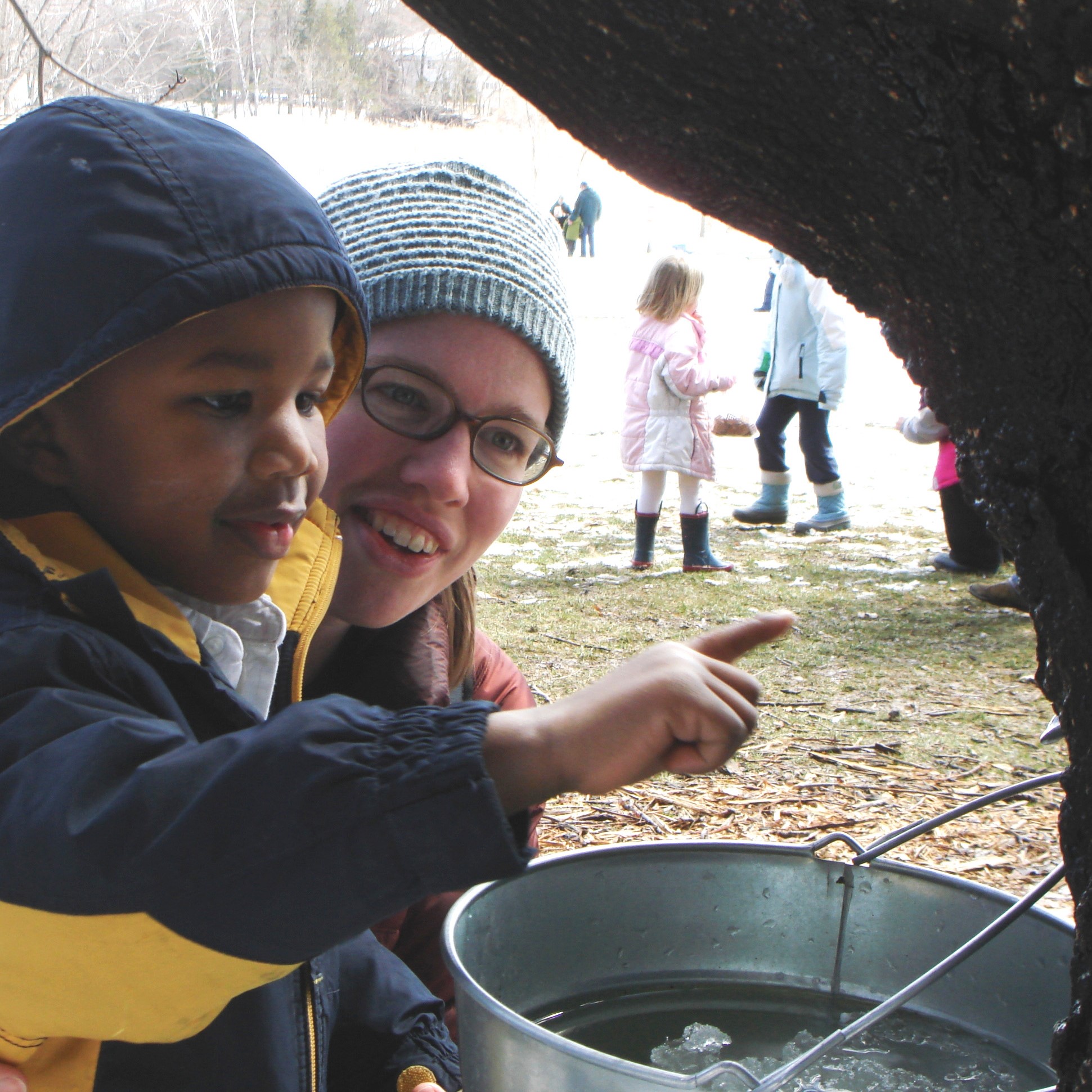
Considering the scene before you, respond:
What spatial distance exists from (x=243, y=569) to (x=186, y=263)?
324mm

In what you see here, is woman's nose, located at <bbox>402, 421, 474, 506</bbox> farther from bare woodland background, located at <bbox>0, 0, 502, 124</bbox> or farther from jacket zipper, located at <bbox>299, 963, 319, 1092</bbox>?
bare woodland background, located at <bbox>0, 0, 502, 124</bbox>

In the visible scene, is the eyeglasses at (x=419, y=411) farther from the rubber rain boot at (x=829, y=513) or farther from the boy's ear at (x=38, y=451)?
the rubber rain boot at (x=829, y=513)

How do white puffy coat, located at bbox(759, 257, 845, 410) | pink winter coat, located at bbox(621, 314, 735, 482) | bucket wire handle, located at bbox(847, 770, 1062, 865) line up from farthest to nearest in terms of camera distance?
white puffy coat, located at bbox(759, 257, 845, 410) < pink winter coat, located at bbox(621, 314, 735, 482) < bucket wire handle, located at bbox(847, 770, 1062, 865)

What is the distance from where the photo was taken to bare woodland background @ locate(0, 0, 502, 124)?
14688 millimetres

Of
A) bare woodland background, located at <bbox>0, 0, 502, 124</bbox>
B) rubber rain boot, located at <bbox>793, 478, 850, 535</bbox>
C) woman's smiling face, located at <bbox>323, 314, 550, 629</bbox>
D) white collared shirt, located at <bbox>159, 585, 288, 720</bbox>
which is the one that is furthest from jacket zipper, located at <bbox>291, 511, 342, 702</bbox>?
bare woodland background, located at <bbox>0, 0, 502, 124</bbox>

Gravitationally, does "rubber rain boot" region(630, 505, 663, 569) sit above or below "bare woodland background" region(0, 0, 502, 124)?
below

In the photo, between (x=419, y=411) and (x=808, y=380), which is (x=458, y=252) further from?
(x=808, y=380)

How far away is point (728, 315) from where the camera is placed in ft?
59.4

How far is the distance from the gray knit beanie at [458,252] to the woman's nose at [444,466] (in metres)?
0.21

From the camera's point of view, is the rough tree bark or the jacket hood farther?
A: the jacket hood

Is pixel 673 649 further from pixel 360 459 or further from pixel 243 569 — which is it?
pixel 360 459

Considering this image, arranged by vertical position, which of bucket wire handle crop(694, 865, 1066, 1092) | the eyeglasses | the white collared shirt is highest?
the eyeglasses

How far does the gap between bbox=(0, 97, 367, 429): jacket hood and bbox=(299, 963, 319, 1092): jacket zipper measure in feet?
2.36

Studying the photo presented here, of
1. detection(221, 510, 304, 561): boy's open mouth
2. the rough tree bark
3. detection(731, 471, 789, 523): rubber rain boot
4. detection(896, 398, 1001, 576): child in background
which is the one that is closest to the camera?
the rough tree bark
